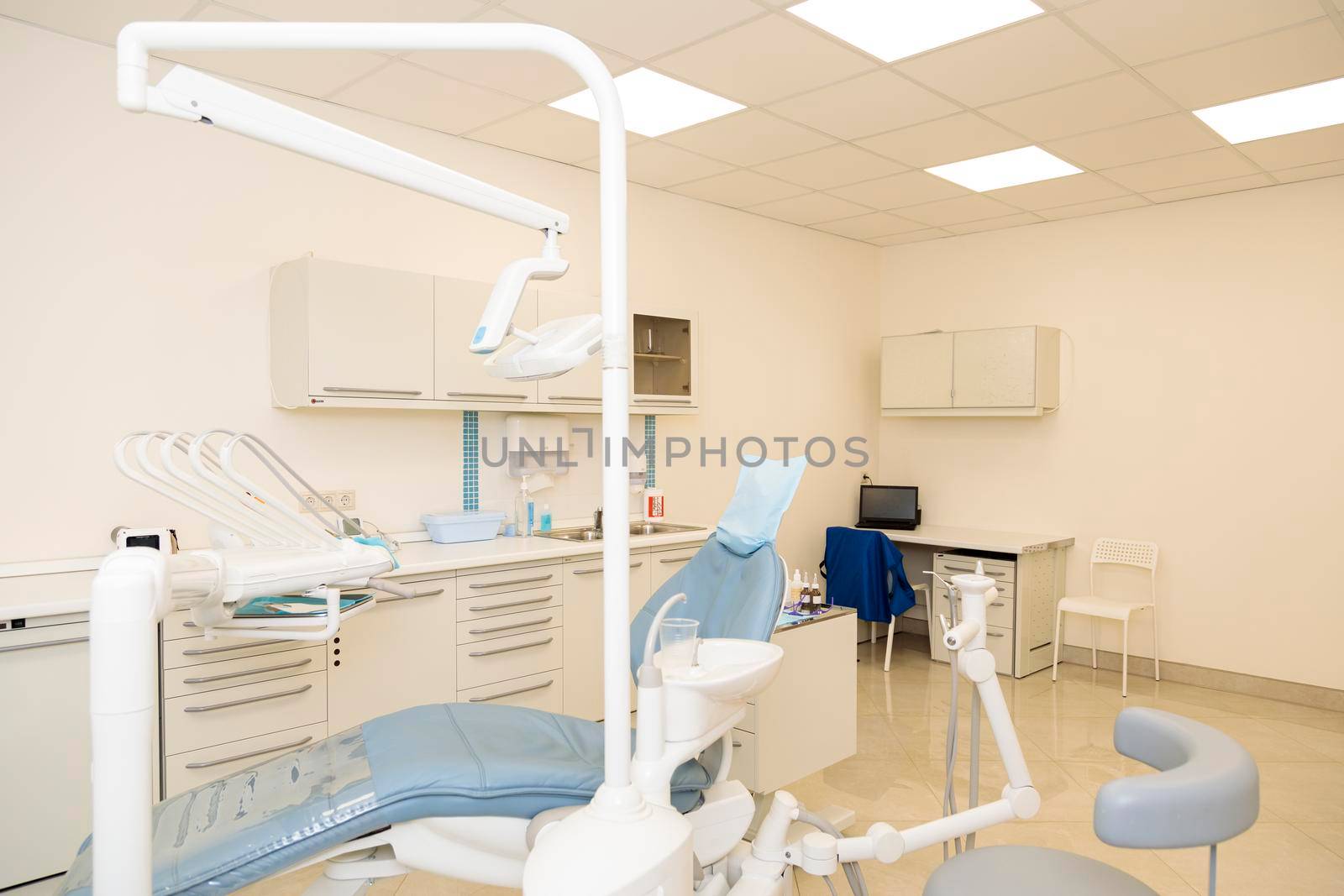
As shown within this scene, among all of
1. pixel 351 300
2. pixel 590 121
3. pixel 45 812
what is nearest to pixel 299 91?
pixel 351 300

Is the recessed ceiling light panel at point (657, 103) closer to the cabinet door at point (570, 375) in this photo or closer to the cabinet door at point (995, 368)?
the cabinet door at point (570, 375)

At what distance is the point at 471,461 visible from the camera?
4344mm

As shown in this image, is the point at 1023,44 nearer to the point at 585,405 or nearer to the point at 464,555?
the point at 585,405

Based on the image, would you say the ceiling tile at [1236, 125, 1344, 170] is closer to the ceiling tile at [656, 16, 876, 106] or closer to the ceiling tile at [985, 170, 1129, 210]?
the ceiling tile at [985, 170, 1129, 210]

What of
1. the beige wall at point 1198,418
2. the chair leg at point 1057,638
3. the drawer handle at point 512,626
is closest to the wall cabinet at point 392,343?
the drawer handle at point 512,626

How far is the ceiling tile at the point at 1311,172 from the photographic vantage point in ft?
15.2

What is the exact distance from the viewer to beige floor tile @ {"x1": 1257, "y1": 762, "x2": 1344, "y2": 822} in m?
3.45

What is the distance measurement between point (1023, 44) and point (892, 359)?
10.3 ft

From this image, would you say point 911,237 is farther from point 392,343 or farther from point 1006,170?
point 392,343

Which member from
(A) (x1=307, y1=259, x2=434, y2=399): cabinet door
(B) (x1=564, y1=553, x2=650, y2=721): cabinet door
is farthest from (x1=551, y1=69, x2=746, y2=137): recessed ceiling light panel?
(B) (x1=564, y1=553, x2=650, y2=721): cabinet door

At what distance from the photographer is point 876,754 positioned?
4039mm

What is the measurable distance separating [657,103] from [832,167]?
127 centimetres

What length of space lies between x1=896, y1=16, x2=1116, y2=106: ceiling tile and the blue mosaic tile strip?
2.50 metres

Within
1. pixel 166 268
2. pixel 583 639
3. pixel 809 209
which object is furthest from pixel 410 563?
pixel 809 209
